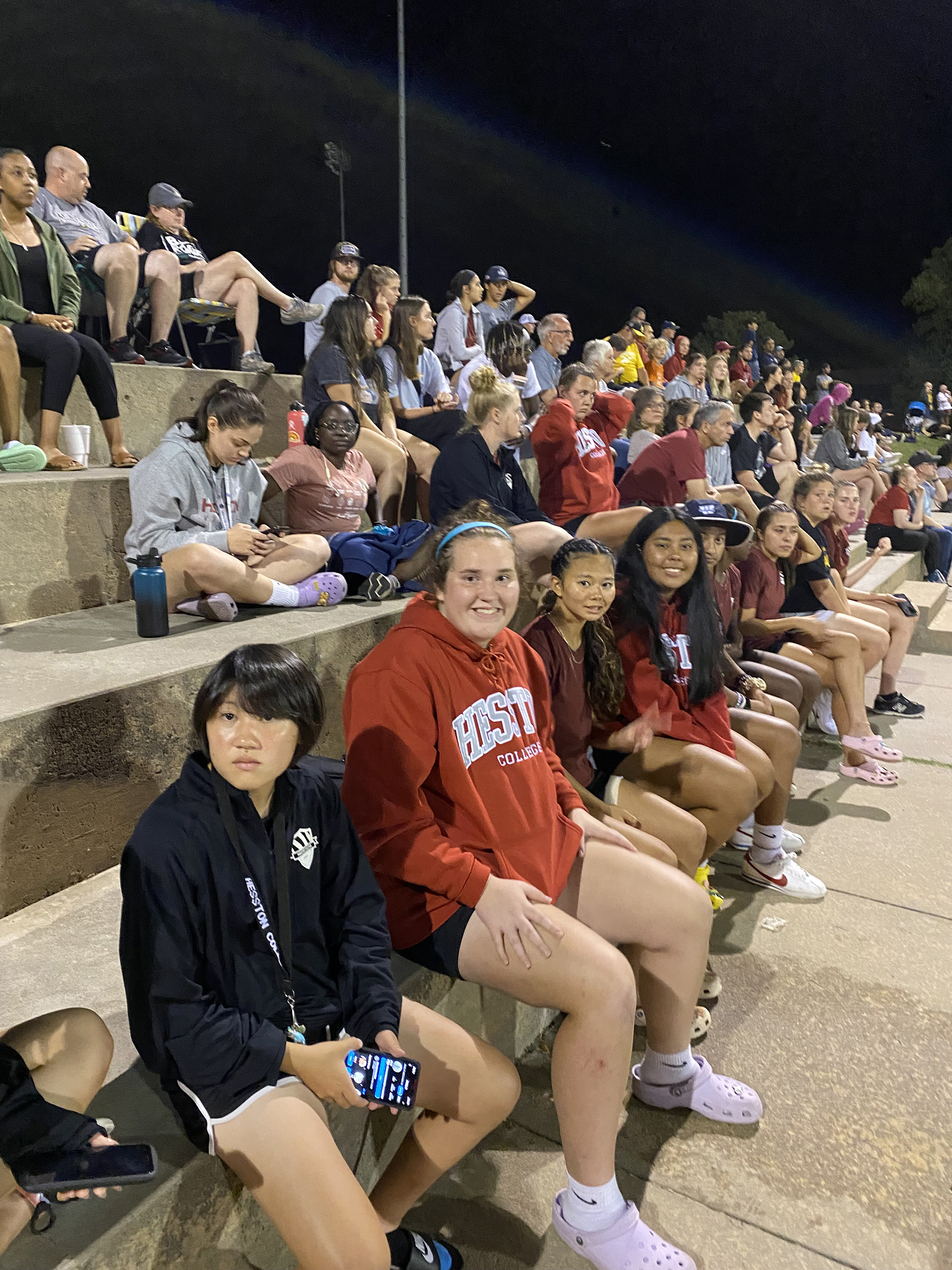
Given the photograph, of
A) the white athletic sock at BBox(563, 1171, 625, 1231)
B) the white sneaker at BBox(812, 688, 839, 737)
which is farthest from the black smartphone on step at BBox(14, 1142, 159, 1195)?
the white sneaker at BBox(812, 688, 839, 737)

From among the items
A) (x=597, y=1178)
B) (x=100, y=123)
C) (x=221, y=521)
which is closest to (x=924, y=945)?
(x=597, y=1178)

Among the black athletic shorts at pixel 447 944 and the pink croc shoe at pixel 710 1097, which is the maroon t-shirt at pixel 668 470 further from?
the black athletic shorts at pixel 447 944

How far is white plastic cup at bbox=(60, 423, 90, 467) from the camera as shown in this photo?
3.74 meters

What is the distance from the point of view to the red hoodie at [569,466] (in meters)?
4.81

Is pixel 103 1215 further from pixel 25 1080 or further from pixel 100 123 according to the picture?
pixel 100 123

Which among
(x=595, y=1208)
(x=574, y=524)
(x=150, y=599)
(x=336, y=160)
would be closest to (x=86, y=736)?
(x=150, y=599)

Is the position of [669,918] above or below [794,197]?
below

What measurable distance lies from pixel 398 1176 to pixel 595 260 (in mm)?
39908

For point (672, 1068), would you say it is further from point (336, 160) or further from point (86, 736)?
point (336, 160)

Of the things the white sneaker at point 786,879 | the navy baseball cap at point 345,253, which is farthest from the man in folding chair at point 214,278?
the white sneaker at point 786,879

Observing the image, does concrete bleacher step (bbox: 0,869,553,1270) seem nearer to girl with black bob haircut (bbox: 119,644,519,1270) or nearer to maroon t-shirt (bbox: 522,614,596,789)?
girl with black bob haircut (bbox: 119,644,519,1270)

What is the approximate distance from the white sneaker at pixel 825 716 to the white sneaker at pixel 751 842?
1465mm

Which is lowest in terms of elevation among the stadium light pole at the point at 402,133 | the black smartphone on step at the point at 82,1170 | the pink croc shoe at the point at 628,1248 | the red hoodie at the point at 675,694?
the pink croc shoe at the point at 628,1248

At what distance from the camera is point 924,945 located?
287 cm
